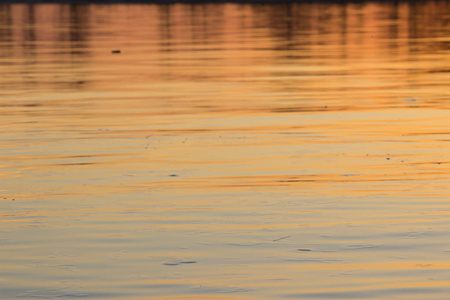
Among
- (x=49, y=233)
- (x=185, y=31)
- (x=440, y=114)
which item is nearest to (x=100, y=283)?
(x=49, y=233)

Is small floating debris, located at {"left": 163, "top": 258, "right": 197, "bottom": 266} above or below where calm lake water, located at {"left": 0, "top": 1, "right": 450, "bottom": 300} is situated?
below

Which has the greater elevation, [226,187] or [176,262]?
[226,187]

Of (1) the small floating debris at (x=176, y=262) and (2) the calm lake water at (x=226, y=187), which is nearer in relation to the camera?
(2) the calm lake water at (x=226, y=187)

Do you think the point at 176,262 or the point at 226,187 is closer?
the point at 176,262

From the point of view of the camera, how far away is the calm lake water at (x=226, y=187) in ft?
19.9

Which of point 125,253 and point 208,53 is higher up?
point 208,53

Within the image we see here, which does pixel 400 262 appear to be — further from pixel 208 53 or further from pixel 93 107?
pixel 208 53

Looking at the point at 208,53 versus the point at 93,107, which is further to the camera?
the point at 208,53

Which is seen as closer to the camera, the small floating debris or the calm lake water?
the calm lake water

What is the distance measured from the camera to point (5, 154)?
1045 cm

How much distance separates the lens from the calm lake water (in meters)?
6.08

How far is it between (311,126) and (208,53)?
13977 millimetres

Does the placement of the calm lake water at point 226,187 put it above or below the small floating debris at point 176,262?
above

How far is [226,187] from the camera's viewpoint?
856 cm
